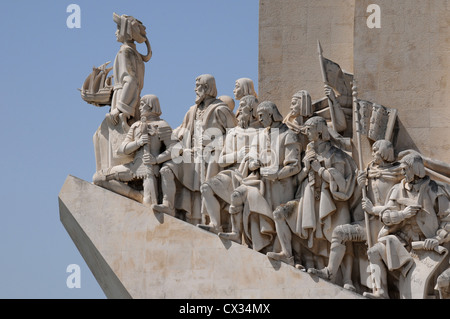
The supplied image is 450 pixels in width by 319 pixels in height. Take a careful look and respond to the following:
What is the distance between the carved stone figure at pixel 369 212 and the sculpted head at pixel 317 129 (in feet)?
1.87

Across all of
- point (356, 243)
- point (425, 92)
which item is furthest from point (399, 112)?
point (356, 243)

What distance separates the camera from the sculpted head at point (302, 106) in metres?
17.7

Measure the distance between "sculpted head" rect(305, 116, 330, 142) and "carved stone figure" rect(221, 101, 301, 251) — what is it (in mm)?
178

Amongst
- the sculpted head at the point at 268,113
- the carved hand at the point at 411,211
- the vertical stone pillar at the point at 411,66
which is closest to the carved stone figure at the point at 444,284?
the carved hand at the point at 411,211

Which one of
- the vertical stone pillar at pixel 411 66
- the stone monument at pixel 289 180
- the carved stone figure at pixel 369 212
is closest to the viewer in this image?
the stone monument at pixel 289 180

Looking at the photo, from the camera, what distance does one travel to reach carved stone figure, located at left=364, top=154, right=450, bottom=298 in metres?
16.7

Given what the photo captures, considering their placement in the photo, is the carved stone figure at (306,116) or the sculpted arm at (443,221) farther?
the carved stone figure at (306,116)

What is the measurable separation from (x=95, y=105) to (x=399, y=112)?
381 cm

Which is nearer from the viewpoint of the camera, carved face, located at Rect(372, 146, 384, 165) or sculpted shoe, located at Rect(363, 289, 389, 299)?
sculpted shoe, located at Rect(363, 289, 389, 299)

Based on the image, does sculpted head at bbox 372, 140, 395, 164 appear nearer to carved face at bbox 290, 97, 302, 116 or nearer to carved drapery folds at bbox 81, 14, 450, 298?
carved drapery folds at bbox 81, 14, 450, 298

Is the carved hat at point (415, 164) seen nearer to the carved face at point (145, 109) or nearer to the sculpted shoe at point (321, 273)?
the sculpted shoe at point (321, 273)

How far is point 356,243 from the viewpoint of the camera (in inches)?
678

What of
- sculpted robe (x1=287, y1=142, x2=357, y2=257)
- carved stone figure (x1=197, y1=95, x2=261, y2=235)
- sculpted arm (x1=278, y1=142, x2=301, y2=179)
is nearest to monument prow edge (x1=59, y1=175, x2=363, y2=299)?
carved stone figure (x1=197, y1=95, x2=261, y2=235)

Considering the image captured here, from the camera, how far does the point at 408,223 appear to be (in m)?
16.8
